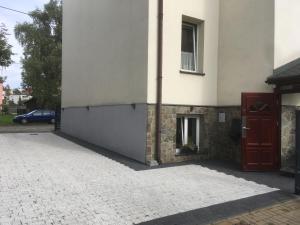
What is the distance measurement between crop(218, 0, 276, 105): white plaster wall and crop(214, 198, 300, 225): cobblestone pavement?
4.64 m

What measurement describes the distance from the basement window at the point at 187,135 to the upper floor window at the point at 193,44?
163 centimetres

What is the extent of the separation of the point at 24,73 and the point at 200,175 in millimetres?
28498

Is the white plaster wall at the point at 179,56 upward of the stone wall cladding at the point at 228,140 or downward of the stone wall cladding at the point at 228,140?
upward

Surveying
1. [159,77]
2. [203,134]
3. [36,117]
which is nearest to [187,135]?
[203,134]

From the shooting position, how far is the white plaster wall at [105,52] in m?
10.8

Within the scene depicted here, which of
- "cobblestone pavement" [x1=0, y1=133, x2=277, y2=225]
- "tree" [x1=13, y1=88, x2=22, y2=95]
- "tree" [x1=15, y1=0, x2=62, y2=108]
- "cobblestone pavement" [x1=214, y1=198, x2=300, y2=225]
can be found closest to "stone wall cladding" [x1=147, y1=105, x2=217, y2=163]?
"cobblestone pavement" [x1=0, y1=133, x2=277, y2=225]

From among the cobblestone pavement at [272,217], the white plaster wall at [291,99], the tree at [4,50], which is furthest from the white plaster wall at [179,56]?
the tree at [4,50]

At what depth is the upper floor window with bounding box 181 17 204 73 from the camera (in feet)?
38.4

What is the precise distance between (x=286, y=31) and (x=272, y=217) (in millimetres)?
6597

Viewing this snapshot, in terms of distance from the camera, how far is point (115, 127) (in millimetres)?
11945

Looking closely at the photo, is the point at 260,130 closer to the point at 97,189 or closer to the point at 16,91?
the point at 97,189

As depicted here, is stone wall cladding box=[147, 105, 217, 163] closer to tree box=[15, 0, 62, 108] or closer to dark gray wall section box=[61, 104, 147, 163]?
dark gray wall section box=[61, 104, 147, 163]

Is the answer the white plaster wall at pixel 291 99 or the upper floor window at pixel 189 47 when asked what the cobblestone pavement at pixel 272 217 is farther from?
the upper floor window at pixel 189 47

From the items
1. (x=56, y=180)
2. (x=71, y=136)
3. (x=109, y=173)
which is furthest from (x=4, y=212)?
(x=71, y=136)
